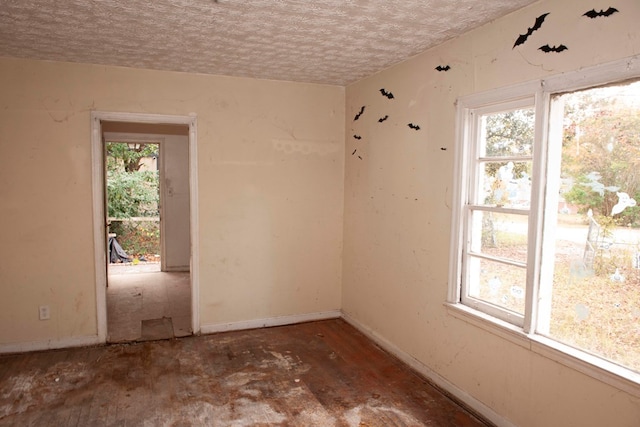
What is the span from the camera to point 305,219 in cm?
449

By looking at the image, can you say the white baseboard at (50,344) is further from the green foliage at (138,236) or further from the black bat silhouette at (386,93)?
the green foliage at (138,236)

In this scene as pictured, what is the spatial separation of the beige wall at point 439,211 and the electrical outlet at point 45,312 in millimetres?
2837

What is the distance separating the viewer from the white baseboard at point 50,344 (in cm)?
362

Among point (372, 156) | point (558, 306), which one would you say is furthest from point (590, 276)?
point (372, 156)

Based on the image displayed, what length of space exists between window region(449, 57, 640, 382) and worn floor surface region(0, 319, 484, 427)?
33.1 inches

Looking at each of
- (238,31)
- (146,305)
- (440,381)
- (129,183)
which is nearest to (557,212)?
(440,381)

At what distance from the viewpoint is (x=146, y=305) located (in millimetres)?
5055

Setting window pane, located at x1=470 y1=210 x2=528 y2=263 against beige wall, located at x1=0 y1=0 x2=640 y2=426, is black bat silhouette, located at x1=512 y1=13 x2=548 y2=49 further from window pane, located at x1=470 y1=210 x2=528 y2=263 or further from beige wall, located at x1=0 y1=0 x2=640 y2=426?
window pane, located at x1=470 y1=210 x2=528 y2=263

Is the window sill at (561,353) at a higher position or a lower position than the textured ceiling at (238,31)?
lower

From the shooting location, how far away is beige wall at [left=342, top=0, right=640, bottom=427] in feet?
6.84

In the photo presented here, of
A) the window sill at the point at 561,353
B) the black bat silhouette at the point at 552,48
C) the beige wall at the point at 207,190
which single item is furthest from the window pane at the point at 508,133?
the beige wall at the point at 207,190

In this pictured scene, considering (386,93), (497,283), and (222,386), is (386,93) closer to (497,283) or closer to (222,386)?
(497,283)

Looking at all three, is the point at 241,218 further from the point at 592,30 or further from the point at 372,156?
the point at 592,30

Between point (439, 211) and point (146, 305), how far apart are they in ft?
12.3
